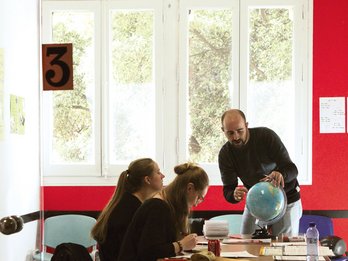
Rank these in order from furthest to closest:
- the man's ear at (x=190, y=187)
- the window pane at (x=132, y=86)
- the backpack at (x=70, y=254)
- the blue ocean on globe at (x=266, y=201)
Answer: the window pane at (x=132, y=86), the blue ocean on globe at (x=266, y=201), the man's ear at (x=190, y=187), the backpack at (x=70, y=254)

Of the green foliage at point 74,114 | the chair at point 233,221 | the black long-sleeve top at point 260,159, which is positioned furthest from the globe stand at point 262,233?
the green foliage at point 74,114

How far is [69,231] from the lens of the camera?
566 centimetres

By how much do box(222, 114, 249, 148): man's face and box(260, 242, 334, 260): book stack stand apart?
988mm

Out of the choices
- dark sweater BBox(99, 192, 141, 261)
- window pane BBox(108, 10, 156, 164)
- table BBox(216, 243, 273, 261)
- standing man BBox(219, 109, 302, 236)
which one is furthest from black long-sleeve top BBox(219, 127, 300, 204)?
window pane BBox(108, 10, 156, 164)

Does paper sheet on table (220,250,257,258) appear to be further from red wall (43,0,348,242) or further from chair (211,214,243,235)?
red wall (43,0,348,242)

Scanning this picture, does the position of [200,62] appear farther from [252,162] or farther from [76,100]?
[252,162]

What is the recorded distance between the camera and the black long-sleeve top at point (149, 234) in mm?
2988

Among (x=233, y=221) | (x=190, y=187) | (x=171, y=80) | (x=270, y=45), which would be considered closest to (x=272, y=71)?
(x=270, y=45)

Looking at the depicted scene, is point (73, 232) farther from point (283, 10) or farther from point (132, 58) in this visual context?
point (283, 10)

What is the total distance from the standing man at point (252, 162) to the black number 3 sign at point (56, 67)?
4.20ft

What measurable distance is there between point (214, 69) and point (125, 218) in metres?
2.94

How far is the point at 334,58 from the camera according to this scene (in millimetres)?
5883

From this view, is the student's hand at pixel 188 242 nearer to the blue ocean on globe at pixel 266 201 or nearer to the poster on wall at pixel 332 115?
the blue ocean on globe at pixel 266 201

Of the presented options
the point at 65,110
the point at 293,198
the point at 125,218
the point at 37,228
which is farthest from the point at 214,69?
the point at 125,218
